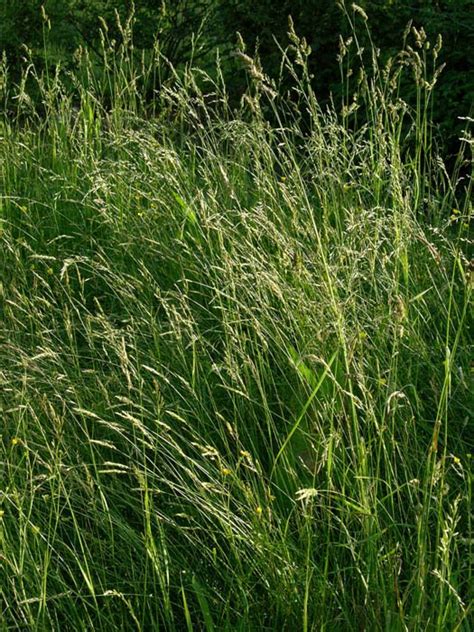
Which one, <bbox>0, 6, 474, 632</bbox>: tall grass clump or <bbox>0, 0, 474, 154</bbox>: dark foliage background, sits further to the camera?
<bbox>0, 0, 474, 154</bbox>: dark foliage background

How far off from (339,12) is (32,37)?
255 centimetres

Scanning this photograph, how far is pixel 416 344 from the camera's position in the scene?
2.71 metres

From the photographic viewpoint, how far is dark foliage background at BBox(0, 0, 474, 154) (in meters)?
5.07

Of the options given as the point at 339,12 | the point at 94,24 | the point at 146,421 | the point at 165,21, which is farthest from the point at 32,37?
the point at 146,421

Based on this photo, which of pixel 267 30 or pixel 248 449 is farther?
pixel 267 30

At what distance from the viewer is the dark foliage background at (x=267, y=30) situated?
5.07 meters

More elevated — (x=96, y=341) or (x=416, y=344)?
(x=416, y=344)

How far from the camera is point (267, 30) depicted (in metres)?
6.03

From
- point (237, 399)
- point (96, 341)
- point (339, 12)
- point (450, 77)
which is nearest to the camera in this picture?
point (237, 399)

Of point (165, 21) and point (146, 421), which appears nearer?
point (146, 421)

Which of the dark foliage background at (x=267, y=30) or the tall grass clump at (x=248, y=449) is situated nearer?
the tall grass clump at (x=248, y=449)

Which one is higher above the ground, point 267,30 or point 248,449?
point 267,30

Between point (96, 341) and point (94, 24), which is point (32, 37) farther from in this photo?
point (96, 341)

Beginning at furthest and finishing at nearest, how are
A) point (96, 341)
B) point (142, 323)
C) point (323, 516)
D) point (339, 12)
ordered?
point (339, 12), point (96, 341), point (142, 323), point (323, 516)
